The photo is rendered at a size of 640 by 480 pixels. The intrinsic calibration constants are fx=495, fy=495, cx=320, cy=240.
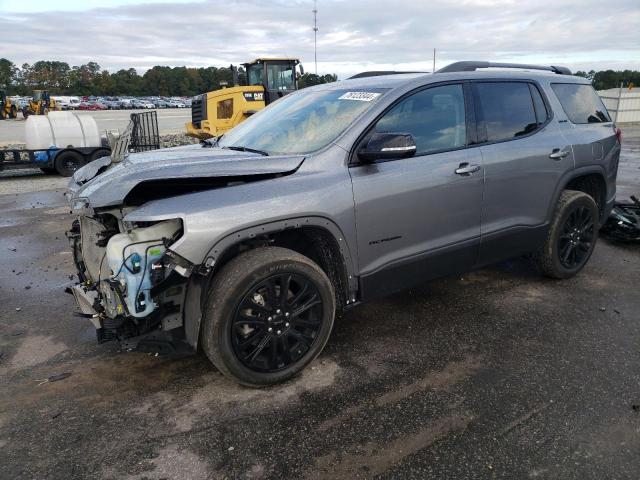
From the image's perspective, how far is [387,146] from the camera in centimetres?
305

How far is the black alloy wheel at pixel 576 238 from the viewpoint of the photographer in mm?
4625

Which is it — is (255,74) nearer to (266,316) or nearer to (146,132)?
(146,132)

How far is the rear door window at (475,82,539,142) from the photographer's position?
391 centimetres

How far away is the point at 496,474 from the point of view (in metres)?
2.36

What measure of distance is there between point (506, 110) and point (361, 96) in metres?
1.33

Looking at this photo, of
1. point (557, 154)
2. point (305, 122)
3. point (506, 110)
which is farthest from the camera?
point (557, 154)

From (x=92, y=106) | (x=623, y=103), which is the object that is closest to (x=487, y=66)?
(x=623, y=103)

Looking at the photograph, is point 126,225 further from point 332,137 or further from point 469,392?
point 469,392

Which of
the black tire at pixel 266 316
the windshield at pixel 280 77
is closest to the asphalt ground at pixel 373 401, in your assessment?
the black tire at pixel 266 316

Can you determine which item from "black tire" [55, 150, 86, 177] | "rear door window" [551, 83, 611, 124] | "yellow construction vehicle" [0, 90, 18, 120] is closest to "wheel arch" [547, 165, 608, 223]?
"rear door window" [551, 83, 611, 124]

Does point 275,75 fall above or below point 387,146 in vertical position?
above

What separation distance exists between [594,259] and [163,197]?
184 inches

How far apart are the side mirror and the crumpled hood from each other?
1.44 ft

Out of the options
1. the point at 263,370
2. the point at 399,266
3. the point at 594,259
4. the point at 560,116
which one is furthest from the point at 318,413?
the point at 594,259
